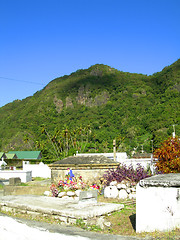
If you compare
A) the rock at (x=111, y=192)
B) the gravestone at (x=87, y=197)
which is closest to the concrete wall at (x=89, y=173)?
the rock at (x=111, y=192)

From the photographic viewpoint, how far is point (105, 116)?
149875 mm

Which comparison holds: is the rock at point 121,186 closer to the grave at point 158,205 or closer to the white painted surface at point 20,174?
the grave at point 158,205

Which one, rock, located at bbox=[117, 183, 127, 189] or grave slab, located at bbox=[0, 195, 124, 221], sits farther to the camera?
rock, located at bbox=[117, 183, 127, 189]

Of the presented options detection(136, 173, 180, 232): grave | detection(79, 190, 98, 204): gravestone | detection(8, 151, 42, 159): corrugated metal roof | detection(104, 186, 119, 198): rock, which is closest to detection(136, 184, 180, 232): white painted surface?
detection(136, 173, 180, 232): grave

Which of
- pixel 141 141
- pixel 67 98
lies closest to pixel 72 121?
pixel 67 98

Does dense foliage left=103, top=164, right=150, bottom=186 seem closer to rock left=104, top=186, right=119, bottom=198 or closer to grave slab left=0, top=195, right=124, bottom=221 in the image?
rock left=104, top=186, right=119, bottom=198

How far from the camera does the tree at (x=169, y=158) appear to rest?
50.2 feet

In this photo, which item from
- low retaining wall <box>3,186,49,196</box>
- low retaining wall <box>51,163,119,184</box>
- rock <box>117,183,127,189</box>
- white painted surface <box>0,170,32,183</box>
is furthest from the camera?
white painted surface <box>0,170,32,183</box>

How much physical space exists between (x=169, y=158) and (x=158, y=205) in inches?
392

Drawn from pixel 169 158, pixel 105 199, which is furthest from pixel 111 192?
pixel 169 158

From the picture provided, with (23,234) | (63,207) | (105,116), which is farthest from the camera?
(105,116)

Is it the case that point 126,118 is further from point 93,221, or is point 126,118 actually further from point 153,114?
point 93,221

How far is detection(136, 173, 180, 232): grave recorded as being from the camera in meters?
6.39

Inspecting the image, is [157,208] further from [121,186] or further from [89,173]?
[89,173]
